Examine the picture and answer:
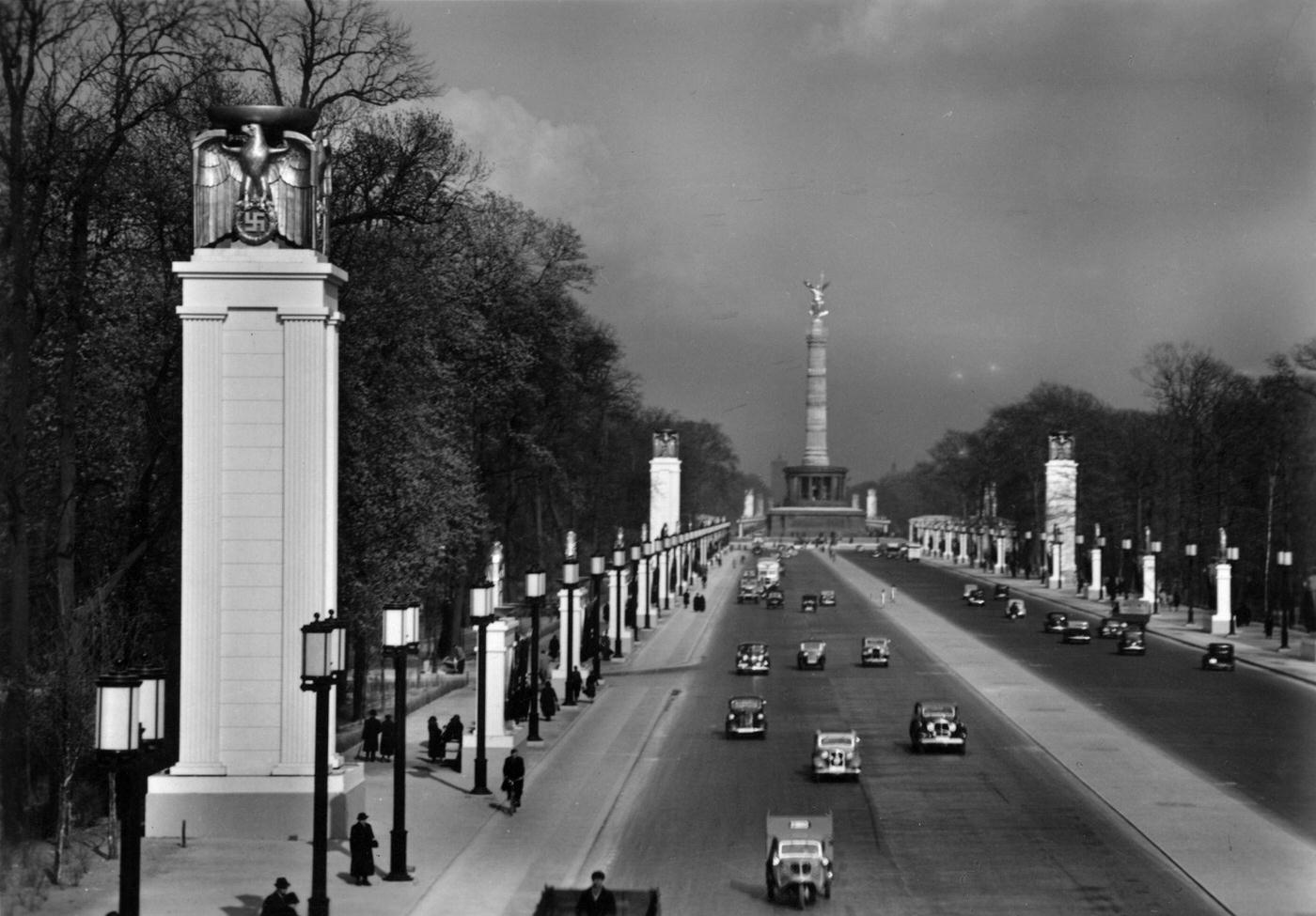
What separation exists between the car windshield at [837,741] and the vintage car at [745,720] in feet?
21.3

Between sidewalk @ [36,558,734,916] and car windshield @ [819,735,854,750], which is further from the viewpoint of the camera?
car windshield @ [819,735,854,750]

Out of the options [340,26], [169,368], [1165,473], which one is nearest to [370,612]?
[169,368]

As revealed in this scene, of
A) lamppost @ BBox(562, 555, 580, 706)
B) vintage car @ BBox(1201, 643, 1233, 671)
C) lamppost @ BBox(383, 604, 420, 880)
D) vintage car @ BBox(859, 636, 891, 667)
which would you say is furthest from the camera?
vintage car @ BBox(859, 636, 891, 667)

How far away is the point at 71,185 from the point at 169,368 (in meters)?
5.08

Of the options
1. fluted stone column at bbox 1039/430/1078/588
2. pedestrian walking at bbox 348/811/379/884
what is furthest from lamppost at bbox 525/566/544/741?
fluted stone column at bbox 1039/430/1078/588

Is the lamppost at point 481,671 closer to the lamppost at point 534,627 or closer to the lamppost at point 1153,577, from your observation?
the lamppost at point 534,627

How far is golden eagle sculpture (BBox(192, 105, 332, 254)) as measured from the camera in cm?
2928

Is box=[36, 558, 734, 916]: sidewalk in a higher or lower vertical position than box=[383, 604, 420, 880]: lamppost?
lower

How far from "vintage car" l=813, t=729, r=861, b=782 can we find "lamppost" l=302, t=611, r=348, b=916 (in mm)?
13855

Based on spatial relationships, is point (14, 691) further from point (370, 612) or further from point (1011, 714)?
point (1011, 714)

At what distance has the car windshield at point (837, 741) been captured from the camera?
120ft

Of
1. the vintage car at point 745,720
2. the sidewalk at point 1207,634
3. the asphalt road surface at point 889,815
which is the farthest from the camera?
the sidewalk at point 1207,634

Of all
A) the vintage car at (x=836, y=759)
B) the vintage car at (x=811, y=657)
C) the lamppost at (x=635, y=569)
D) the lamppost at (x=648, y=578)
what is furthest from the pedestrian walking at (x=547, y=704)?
the lamppost at (x=648, y=578)

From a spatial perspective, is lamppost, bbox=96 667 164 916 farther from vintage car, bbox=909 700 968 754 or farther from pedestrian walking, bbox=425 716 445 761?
vintage car, bbox=909 700 968 754
